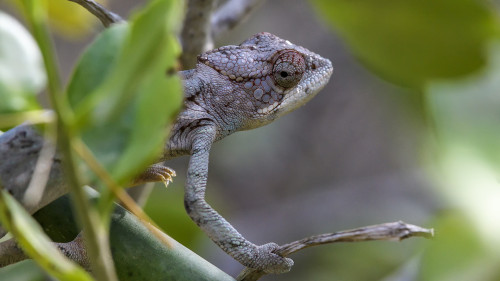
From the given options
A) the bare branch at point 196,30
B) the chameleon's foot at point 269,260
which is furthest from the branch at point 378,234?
the bare branch at point 196,30

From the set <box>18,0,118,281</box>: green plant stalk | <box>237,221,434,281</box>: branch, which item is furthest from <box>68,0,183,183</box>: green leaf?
<box>237,221,434,281</box>: branch

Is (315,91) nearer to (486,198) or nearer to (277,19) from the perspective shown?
(486,198)

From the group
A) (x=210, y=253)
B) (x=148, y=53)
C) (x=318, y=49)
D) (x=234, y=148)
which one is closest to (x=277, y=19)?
(x=318, y=49)

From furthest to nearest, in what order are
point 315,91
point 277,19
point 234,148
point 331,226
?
point 277,19
point 234,148
point 331,226
point 315,91

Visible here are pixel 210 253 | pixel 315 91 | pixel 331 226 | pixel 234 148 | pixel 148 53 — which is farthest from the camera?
pixel 234 148

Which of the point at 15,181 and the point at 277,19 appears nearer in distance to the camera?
the point at 15,181

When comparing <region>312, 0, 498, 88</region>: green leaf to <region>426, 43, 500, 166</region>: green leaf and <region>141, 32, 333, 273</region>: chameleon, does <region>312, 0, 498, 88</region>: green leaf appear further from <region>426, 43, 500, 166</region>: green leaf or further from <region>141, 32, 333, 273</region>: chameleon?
<region>141, 32, 333, 273</region>: chameleon

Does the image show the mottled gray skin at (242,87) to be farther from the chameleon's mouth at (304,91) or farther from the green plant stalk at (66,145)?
the green plant stalk at (66,145)

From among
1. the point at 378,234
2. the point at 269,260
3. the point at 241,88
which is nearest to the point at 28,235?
the point at 378,234

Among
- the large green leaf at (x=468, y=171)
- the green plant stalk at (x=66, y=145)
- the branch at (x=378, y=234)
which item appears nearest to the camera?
the green plant stalk at (x=66, y=145)
